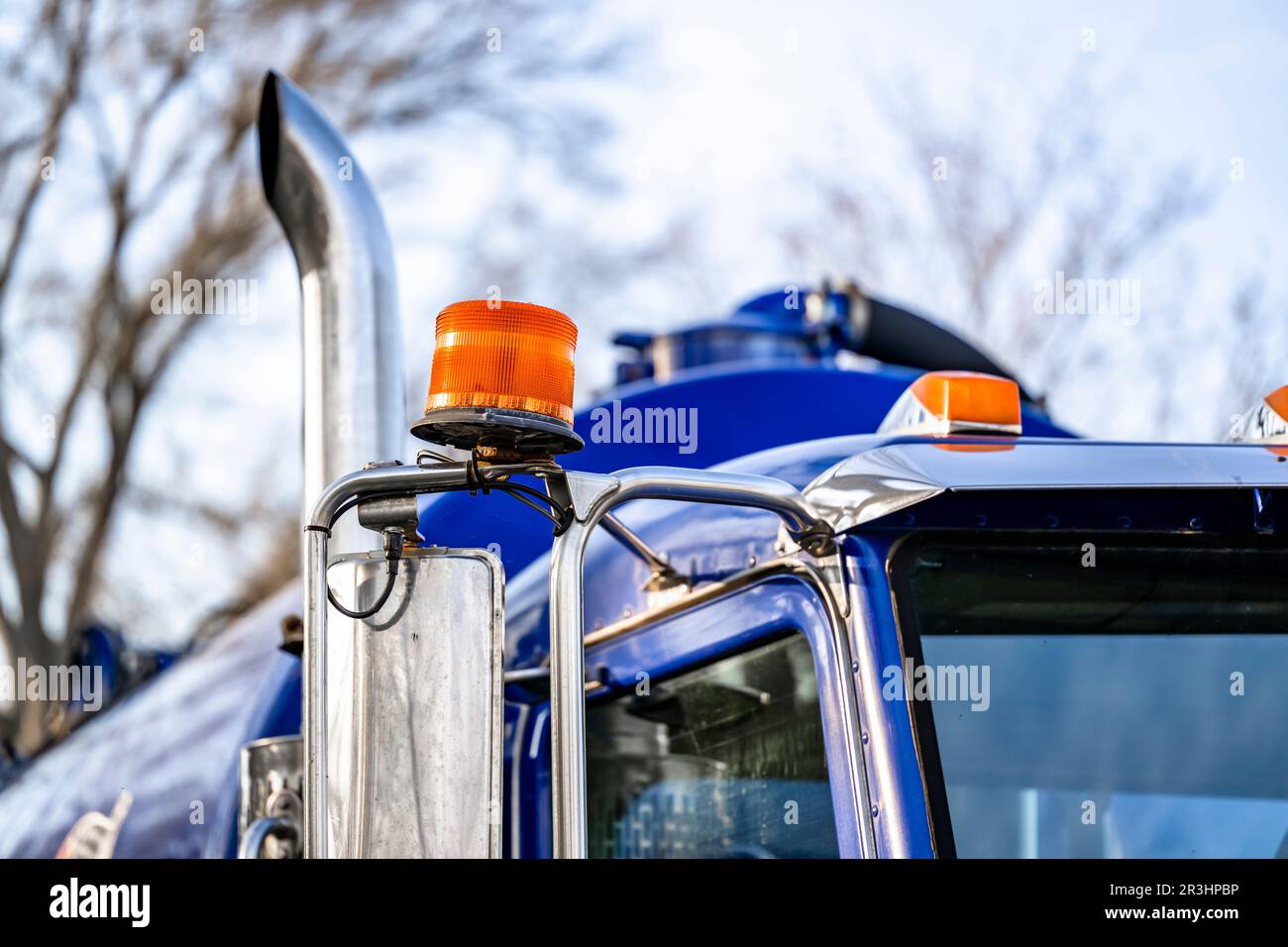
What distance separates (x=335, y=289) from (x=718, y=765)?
3.61 ft

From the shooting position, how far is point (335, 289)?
284 cm

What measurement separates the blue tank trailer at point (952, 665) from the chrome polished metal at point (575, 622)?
13.5 inches

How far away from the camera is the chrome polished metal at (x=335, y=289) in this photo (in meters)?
2.72

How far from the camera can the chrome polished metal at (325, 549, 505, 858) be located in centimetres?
182

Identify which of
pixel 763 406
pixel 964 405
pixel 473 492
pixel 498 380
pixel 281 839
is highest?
pixel 763 406

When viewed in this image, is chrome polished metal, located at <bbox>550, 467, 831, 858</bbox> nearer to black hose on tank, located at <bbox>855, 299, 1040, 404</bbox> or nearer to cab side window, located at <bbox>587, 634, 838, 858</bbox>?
cab side window, located at <bbox>587, 634, 838, 858</bbox>

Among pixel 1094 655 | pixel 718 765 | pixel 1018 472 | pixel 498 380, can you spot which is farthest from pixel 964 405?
pixel 498 380

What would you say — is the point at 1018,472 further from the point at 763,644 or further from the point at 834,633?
the point at 763,644

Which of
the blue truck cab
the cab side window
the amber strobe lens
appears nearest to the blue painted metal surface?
the blue truck cab

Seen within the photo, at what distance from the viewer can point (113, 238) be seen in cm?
1453

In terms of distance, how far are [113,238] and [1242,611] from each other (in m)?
13.9
